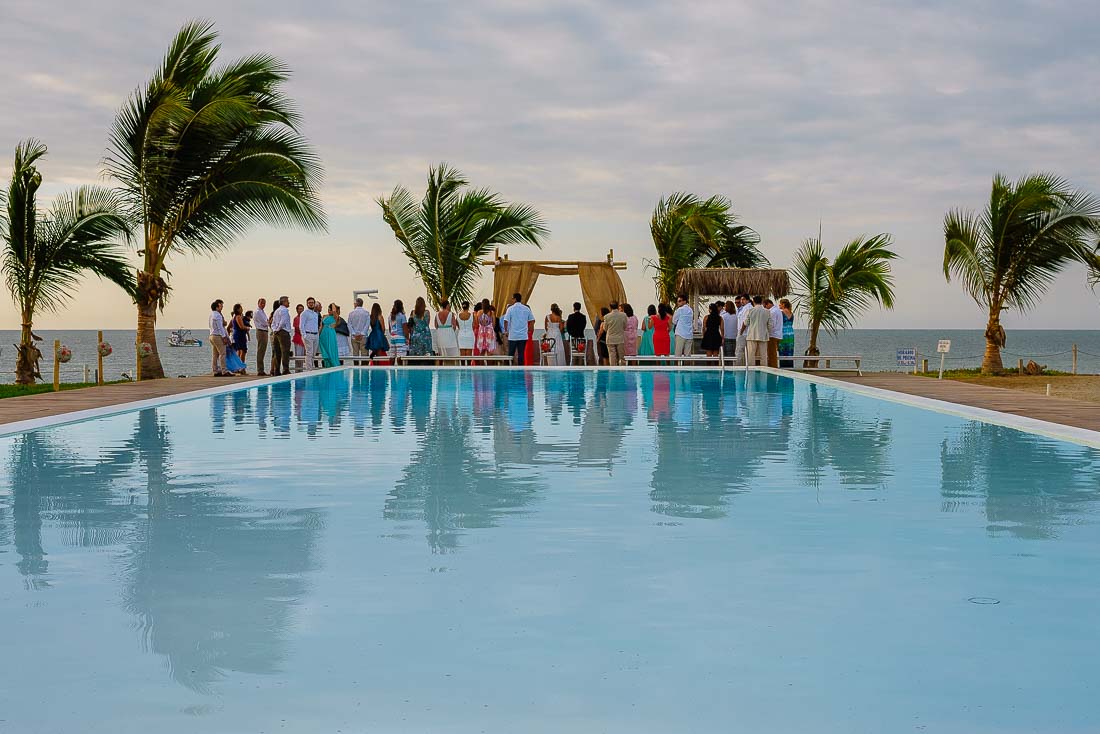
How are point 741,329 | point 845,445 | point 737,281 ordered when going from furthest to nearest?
1. point 737,281
2. point 741,329
3. point 845,445

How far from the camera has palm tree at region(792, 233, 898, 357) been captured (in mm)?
27625

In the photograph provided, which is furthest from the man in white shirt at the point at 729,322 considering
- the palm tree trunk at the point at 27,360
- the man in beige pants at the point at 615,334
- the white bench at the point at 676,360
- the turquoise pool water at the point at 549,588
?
the palm tree trunk at the point at 27,360

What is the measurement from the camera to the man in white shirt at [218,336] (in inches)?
802

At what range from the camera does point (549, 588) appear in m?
4.83

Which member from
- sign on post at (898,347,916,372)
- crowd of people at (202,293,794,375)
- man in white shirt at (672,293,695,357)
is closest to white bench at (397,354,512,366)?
crowd of people at (202,293,794,375)

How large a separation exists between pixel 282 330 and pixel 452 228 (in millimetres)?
6595

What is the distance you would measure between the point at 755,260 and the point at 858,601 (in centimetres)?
2450

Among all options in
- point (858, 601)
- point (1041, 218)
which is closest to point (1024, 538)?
point (858, 601)

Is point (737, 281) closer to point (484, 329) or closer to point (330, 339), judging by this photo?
point (484, 329)

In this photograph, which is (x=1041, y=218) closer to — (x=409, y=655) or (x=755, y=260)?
(x=755, y=260)

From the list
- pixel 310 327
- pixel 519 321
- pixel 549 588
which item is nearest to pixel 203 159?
pixel 310 327

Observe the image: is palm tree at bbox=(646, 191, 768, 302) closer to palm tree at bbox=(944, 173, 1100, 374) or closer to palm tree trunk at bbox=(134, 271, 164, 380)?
palm tree at bbox=(944, 173, 1100, 374)

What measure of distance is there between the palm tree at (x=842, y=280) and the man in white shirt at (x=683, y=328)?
631 centimetres

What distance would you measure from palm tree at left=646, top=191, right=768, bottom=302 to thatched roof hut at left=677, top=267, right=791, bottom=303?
226 centimetres
